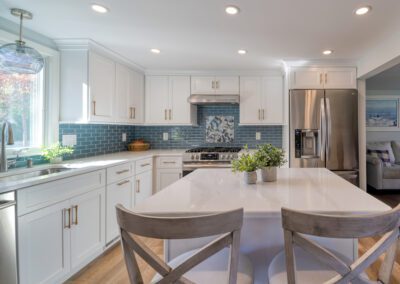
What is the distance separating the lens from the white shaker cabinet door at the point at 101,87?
2729mm

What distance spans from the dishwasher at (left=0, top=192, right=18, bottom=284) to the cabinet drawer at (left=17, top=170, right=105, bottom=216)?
0.21 ft

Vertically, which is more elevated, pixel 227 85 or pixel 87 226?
pixel 227 85

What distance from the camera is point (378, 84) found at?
5.13m

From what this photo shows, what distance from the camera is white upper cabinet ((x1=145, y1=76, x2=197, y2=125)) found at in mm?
4020

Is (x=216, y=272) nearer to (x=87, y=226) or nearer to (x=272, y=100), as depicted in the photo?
(x=87, y=226)

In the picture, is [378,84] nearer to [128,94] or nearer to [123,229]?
[128,94]

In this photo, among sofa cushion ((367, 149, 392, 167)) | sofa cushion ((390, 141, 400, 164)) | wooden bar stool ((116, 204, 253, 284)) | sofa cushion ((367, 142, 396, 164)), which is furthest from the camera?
sofa cushion ((390, 141, 400, 164))

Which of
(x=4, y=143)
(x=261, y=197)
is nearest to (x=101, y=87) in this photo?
(x=4, y=143)

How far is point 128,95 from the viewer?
11.7 ft

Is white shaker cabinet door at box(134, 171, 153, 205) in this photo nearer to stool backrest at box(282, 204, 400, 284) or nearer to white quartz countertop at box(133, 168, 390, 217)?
white quartz countertop at box(133, 168, 390, 217)

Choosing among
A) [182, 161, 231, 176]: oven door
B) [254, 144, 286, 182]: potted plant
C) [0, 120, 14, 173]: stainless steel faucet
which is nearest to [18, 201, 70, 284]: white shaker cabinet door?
[0, 120, 14, 173]: stainless steel faucet

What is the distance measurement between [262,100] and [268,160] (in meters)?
2.60

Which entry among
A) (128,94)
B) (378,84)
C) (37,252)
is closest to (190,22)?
(128,94)

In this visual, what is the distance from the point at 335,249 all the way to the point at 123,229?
A: 1.08m
